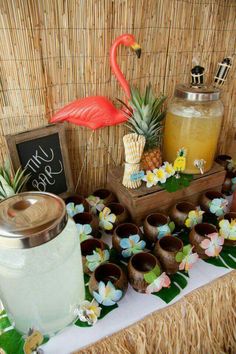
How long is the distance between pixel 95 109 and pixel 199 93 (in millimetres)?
352

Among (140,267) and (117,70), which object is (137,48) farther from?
(140,267)

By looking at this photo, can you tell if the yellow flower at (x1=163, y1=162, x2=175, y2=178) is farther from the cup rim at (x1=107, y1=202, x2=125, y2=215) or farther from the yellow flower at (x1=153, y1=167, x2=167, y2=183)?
the cup rim at (x1=107, y1=202, x2=125, y2=215)

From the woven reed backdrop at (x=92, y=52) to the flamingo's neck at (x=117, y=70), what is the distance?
4 centimetres

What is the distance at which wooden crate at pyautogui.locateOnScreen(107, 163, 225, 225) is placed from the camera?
983mm

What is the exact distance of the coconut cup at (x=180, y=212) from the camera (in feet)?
3.22

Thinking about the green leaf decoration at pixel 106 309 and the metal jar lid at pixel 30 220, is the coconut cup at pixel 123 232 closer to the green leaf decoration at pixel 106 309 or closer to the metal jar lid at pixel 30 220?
the green leaf decoration at pixel 106 309

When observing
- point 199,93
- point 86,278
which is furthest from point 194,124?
point 86,278

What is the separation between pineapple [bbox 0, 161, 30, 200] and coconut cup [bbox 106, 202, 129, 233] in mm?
310

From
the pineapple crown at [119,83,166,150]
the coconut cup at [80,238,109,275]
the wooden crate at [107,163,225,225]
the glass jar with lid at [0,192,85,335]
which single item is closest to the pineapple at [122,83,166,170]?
the pineapple crown at [119,83,166,150]

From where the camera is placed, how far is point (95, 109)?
930 mm

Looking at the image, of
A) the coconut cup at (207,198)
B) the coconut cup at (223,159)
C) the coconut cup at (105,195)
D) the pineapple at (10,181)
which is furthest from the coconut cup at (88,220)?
the coconut cup at (223,159)

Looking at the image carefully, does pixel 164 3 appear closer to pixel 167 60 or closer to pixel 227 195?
pixel 167 60

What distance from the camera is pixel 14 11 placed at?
792 mm

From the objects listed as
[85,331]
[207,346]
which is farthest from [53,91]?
[207,346]
